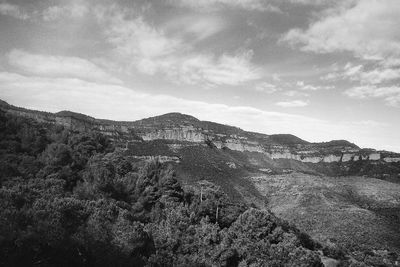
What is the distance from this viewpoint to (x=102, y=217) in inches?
1291

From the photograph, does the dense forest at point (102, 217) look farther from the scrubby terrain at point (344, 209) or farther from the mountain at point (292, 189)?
the scrubby terrain at point (344, 209)

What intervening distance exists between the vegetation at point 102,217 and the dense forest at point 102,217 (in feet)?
0.26

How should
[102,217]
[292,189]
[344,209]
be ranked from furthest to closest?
[292,189] < [344,209] < [102,217]

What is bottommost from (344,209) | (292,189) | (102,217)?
(344,209)

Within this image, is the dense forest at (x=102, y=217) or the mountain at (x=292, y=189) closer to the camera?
the dense forest at (x=102, y=217)

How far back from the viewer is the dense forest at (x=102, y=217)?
26.2 m

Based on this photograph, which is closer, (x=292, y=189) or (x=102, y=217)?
(x=102, y=217)

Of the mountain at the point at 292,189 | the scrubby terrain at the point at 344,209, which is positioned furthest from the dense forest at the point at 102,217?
the scrubby terrain at the point at 344,209

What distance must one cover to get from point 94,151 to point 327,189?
274 ft

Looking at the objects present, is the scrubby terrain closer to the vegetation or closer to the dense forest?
the dense forest

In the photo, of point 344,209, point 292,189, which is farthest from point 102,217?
point 292,189

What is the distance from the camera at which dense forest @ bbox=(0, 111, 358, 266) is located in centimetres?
2623

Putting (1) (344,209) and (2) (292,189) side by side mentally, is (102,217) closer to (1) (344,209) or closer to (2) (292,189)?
(1) (344,209)

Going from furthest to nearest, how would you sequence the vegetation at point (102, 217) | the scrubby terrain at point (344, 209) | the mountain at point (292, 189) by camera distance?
the mountain at point (292, 189) < the scrubby terrain at point (344, 209) < the vegetation at point (102, 217)
